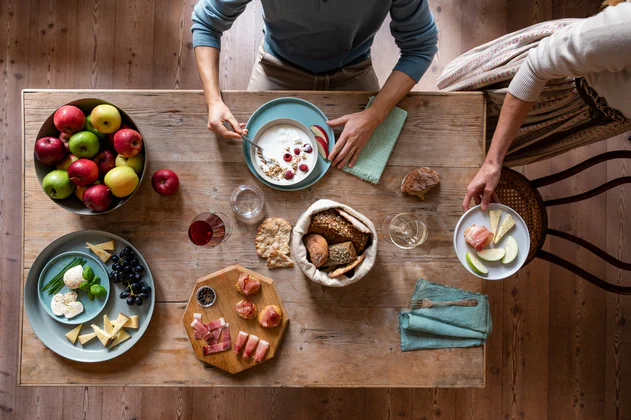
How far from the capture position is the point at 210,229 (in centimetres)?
137

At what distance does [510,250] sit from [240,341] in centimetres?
91

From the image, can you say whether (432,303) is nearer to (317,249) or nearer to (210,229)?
(317,249)

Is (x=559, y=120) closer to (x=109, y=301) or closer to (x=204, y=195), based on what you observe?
(x=204, y=195)

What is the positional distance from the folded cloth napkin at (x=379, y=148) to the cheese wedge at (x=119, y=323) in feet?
2.93

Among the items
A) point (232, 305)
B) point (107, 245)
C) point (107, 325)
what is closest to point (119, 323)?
point (107, 325)

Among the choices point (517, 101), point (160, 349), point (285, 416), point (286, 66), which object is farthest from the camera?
point (285, 416)

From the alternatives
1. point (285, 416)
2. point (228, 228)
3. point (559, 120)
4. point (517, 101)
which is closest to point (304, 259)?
point (228, 228)

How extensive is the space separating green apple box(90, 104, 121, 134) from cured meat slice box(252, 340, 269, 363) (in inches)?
33.2

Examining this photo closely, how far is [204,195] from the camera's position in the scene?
1402mm

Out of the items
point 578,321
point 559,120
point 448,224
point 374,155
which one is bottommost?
point 578,321

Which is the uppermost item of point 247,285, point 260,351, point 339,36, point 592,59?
point 339,36

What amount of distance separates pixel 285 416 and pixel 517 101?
194cm

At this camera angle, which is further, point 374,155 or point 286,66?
point 286,66

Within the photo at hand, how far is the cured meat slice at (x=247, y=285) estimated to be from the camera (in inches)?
52.4
